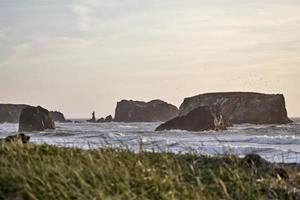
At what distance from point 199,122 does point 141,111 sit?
64.8 metres

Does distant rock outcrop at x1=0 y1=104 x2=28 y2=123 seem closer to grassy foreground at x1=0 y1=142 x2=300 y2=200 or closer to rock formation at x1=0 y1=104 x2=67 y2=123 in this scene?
rock formation at x1=0 y1=104 x2=67 y2=123

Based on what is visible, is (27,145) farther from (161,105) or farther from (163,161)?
(161,105)

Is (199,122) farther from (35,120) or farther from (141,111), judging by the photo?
(141,111)

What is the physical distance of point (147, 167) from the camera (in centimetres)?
925

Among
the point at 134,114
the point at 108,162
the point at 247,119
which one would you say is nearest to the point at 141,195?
the point at 108,162

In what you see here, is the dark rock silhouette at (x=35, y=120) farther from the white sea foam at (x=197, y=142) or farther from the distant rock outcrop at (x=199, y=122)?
the white sea foam at (x=197, y=142)

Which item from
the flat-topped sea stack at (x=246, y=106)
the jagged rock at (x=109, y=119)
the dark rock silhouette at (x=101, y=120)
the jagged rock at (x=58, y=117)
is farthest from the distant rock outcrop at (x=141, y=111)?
the flat-topped sea stack at (x=246, y=106)

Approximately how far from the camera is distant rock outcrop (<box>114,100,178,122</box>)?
14700 centimetres

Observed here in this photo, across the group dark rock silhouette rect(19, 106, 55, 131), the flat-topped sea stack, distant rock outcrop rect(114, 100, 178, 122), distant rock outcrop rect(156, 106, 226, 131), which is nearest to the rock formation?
distant rock outcrop rect(114, 100, 178, 122)

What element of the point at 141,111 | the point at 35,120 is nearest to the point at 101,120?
the point at 141,111

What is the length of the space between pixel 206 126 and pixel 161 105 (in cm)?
7104

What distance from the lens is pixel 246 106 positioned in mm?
119938

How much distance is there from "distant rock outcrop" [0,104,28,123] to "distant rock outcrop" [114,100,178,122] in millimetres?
24303

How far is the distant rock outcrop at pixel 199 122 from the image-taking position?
3290 inches
